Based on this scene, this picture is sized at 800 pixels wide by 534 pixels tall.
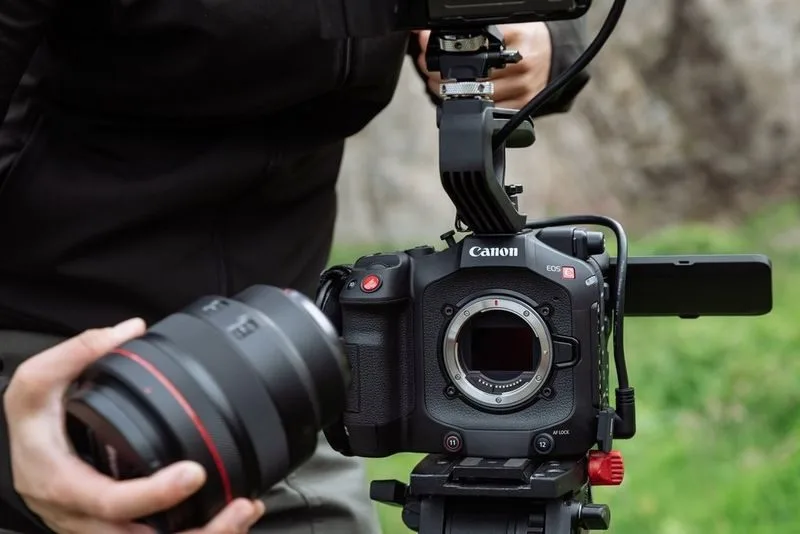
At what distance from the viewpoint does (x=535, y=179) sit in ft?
18.2

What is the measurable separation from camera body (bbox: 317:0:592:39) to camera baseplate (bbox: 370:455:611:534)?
37cm

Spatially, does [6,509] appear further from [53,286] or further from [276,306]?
[276,306]

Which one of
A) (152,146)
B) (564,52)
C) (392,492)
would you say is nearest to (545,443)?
(392,492)

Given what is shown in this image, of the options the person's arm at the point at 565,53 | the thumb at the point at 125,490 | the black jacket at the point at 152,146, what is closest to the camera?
the thumb at the point at 125,490

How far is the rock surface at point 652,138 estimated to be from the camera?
5.42 meters

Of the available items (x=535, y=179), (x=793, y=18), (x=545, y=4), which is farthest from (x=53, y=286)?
(x=793, y=18)

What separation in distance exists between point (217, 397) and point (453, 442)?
33 cm

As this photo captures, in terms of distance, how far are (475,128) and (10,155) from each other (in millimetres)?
449

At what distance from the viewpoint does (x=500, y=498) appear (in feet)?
3.88

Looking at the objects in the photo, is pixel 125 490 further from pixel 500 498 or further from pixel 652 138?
pixel 652 138

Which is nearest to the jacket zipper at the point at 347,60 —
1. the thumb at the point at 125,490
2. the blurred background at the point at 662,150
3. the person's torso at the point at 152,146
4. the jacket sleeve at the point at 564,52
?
the person's torso at the point at 152,146

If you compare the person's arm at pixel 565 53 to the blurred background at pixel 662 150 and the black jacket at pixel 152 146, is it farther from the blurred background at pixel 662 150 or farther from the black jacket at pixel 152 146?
the blurred background at pixel 662 150

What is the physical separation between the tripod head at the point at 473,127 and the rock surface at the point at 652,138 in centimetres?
415

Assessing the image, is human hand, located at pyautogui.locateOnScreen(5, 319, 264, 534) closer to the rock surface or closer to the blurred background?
the blurred background
